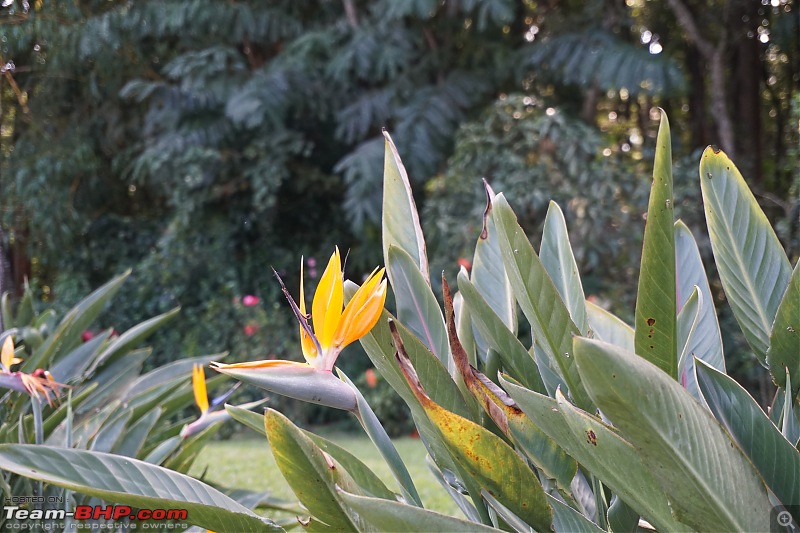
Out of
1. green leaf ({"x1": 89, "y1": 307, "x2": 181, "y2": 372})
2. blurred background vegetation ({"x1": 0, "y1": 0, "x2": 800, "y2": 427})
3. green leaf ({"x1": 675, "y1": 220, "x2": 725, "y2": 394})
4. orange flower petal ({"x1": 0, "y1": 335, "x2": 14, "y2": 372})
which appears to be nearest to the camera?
green leaf ({"x1": 675, "y1": 220, "x2": 725, "y2": 394})

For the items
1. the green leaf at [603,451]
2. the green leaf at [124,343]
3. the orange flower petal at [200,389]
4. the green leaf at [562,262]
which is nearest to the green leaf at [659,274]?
the green leaf at [603,451]

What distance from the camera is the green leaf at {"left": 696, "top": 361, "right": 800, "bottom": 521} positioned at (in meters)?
0.61

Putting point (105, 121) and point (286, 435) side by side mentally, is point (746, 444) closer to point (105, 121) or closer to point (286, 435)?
point (286, 435)

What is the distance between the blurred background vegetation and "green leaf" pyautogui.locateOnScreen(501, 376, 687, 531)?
12.8 ft

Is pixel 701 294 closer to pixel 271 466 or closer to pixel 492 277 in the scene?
pixel 492 277

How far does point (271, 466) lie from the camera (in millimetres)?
3855

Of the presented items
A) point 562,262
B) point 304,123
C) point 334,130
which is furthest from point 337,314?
point 334,130

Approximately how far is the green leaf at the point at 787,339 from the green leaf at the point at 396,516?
0.41 metres

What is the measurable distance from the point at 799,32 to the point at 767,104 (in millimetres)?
1825

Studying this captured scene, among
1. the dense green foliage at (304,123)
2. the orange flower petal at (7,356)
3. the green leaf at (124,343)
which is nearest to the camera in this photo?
the orange flower petal at (7,356)

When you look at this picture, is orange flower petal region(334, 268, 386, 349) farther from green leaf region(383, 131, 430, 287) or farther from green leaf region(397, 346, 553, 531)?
green leaf region(383, 131, 430, 287)

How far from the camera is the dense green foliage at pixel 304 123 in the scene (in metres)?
4.88

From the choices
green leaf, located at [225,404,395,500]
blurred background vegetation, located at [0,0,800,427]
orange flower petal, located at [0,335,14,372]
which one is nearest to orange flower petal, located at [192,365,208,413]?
orange flower petal, located at [0,335,14,372]

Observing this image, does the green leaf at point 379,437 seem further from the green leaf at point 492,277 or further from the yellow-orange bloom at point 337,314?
the green leaf at point 492,277
